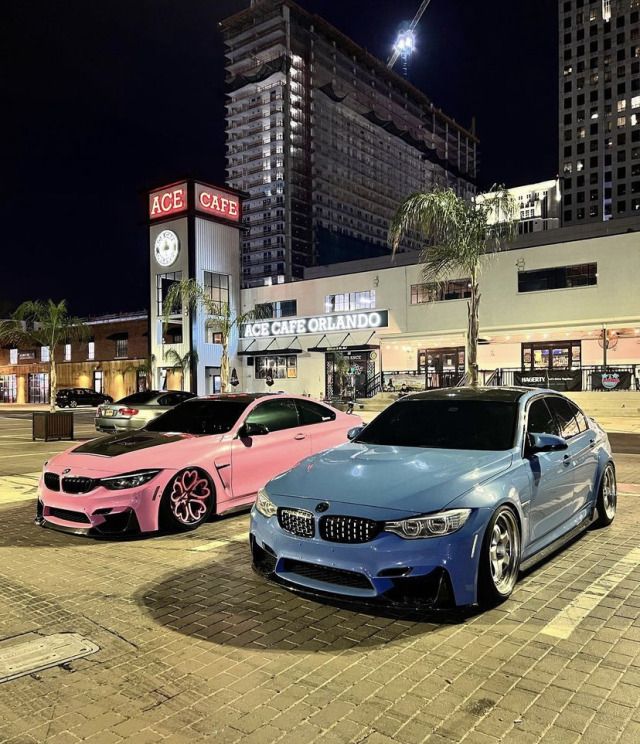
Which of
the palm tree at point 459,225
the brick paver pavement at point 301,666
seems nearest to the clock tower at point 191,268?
the palm tree at point 459,225

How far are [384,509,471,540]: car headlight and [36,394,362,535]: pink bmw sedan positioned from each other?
10.5 ft

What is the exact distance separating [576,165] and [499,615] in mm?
128718

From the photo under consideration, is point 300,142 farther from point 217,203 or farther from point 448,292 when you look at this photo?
point 448,292

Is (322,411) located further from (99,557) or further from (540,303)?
(540,303)

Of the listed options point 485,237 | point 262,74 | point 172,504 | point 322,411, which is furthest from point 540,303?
point 262,74

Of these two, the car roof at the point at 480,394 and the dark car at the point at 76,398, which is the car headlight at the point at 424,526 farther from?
the dark car at the point at 76,398

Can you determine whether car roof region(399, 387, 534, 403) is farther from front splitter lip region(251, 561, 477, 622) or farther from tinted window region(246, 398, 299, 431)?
tinted window region(246, 398, 299, 431)

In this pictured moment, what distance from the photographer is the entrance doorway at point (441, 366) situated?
3359 cm

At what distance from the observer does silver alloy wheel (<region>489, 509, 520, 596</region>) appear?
4.16 metres

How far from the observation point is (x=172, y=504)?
20.8 feet

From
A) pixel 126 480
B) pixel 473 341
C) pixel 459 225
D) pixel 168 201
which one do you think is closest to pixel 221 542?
pixel 126 480

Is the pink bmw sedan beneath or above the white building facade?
beneath

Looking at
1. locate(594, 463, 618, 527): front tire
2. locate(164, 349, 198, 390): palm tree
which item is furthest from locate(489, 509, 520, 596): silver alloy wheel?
locate(164, 349, 198, 390): palm tree

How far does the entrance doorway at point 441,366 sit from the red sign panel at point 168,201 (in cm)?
1910
